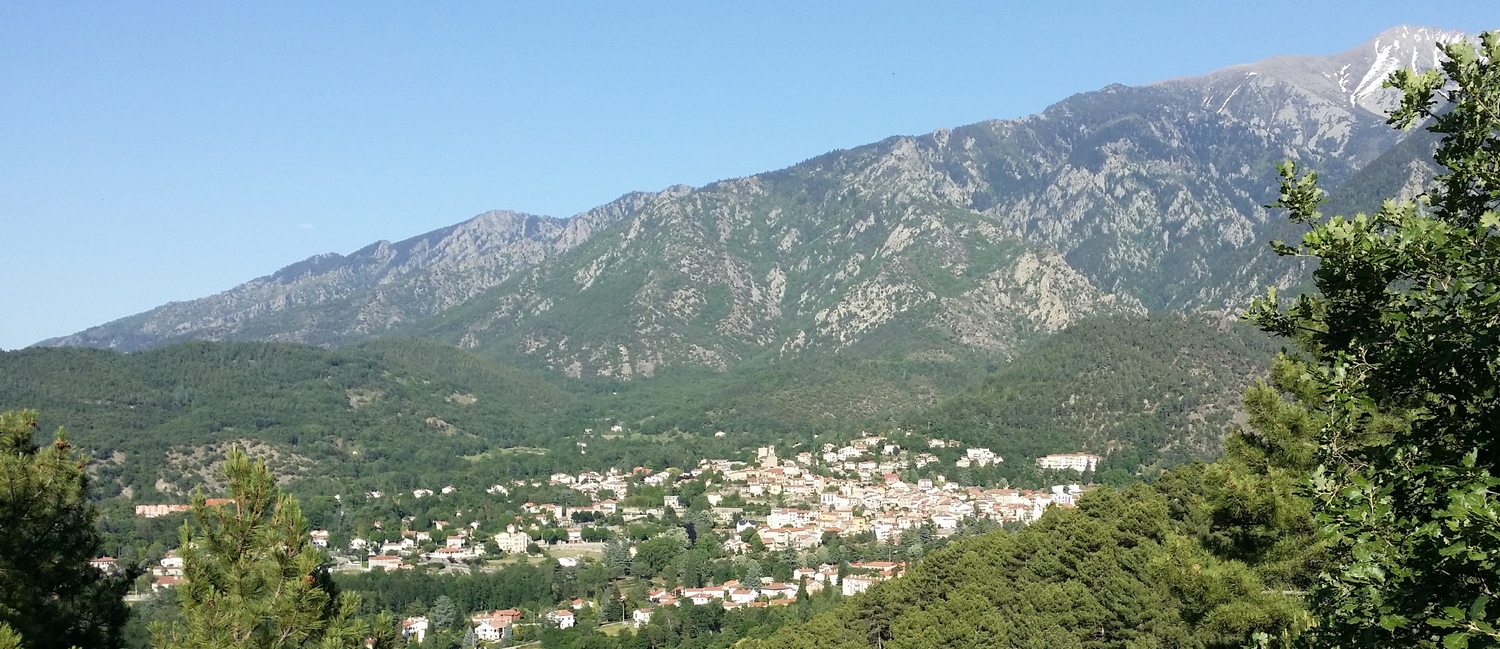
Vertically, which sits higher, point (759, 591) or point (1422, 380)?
point (1422, 380)

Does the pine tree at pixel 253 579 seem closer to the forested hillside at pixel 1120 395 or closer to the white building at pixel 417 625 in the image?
the white building at pixel 417 625

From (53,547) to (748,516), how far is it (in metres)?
79.2

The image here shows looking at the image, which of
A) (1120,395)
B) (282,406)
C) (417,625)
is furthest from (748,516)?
(282,406)

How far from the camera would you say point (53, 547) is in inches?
431

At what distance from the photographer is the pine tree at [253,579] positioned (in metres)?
7.91

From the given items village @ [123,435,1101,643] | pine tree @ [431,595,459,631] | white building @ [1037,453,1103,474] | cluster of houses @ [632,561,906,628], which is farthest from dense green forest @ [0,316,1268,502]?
pine tree @ [431,595,459,631]

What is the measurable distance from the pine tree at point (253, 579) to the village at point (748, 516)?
46.4 meters

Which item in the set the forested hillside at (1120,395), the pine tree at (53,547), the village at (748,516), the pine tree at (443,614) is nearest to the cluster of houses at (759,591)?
the village at (748,516)

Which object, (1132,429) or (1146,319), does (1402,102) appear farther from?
(1146,319)

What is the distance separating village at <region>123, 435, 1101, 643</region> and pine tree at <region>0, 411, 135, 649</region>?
43060 millimetres

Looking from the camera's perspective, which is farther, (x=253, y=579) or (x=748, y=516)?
(x=748, y=516)

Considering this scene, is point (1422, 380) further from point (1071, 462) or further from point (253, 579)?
point (1071, 462)

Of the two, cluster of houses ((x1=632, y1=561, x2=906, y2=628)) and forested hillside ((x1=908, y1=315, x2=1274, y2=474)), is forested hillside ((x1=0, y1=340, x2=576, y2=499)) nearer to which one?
forested hillside ((x1=908, y1=315, x2=1274, y2=474))

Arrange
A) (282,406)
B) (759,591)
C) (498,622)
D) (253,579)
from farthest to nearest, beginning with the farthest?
(282,406) → (759,591) → (498,622) → (253,579)
